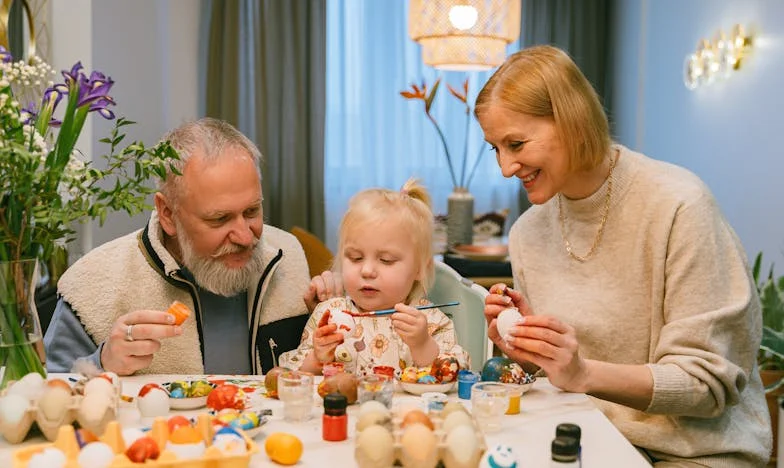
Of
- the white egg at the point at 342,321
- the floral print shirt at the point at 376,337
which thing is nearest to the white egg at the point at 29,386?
the white egg at the point at 342,321

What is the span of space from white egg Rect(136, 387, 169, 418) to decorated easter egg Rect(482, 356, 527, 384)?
63 cm

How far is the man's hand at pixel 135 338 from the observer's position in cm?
165

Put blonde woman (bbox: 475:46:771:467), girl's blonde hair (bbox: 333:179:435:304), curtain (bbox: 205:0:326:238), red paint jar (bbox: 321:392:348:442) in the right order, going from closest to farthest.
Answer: red paint jar (bbox: 321:392:348:442), blonde woman (bbox: 475:46:771:467), girl's blonde hair (bbox: 333:179:435:304), curtain (bbox: 205:0:326:238)

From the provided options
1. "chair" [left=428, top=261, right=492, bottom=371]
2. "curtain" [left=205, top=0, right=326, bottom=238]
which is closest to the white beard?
"chair" [left=428, top=261, right=492, bottom=371]

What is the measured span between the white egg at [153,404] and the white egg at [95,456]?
0.91 feet

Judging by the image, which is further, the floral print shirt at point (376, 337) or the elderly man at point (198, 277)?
the floral print shirt at point (376, 337)

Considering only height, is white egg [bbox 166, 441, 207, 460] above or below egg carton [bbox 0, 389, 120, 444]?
above

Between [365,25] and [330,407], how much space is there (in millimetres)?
5159

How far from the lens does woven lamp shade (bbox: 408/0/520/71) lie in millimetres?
4418

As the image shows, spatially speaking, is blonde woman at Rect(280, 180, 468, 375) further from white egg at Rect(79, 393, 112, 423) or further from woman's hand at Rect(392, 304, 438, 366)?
white egg at Rect(79, 393, 112, 423)

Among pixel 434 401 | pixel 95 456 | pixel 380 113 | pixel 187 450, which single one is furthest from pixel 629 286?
pixel 380 113

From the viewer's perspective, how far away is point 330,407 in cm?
135

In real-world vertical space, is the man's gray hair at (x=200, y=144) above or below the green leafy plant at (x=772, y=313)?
above

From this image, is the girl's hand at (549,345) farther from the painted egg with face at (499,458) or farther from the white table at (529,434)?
the painted egg with face at (499,458)
